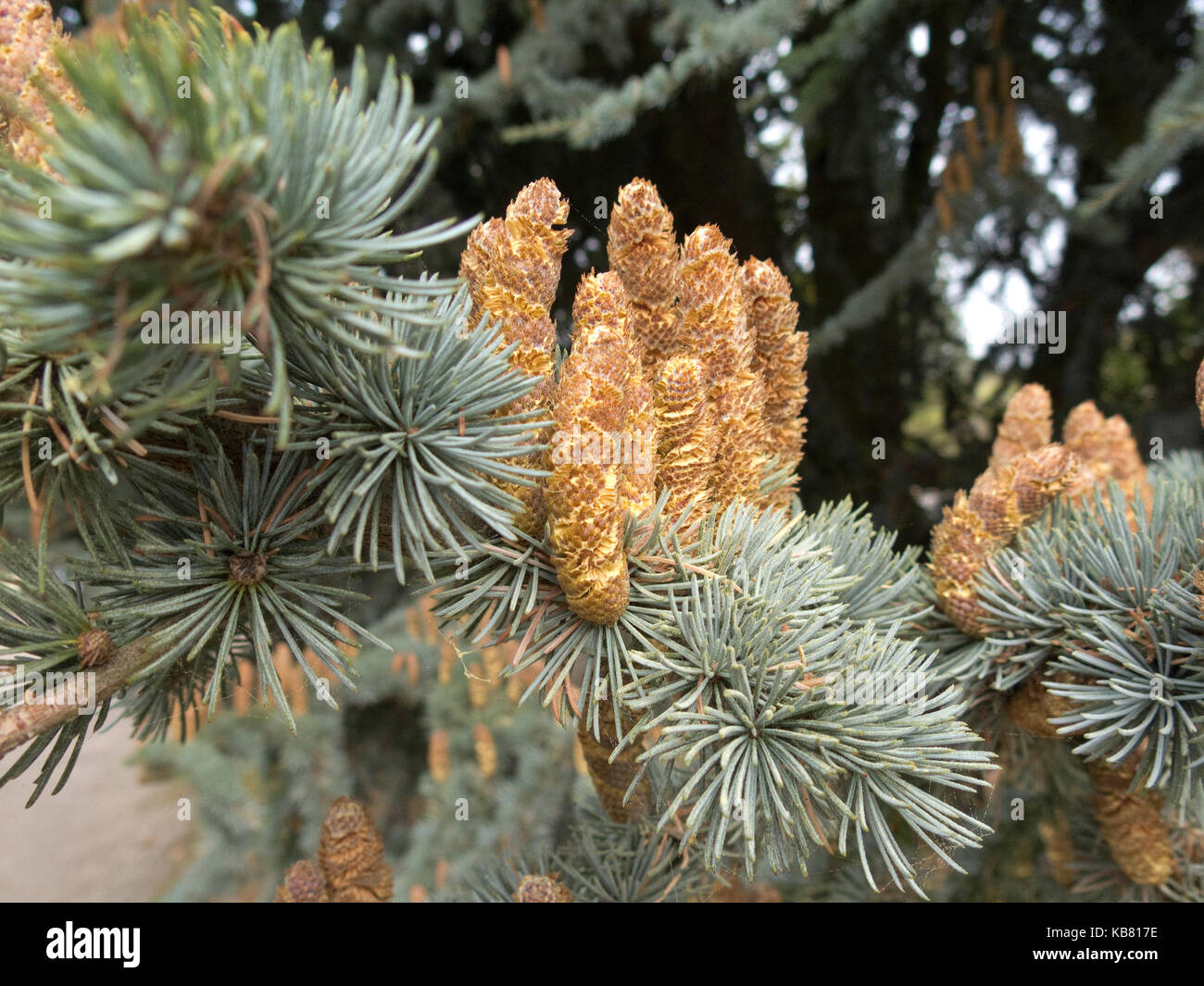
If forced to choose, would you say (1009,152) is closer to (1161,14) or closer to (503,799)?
(1161,14)

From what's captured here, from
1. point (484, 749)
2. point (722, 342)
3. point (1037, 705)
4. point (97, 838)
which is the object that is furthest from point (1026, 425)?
point (97, 838)

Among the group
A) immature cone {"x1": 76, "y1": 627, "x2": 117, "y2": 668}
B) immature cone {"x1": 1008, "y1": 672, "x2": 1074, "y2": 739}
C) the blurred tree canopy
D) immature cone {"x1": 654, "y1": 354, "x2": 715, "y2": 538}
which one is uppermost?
the blurred tree canopy

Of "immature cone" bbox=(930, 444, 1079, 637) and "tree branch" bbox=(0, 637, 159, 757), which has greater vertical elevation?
"immature cone" bbox=(930, 444, 1079, 637)

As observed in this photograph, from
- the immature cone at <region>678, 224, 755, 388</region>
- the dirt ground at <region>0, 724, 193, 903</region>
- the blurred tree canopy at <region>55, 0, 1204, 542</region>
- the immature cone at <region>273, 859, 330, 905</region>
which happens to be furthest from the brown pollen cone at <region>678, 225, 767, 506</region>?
the dirt ground at <region>0, 724, 193, 903</region>

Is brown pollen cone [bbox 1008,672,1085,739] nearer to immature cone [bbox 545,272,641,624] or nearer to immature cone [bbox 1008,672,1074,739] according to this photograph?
immature cone [bbox 1008,672,1074,739]

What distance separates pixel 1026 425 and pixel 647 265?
0.41 meters

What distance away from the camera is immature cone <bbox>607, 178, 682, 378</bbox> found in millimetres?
455

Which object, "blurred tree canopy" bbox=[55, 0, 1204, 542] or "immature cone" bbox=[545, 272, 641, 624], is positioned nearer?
"immature cone" bbox=[545, 272, 641, 624]

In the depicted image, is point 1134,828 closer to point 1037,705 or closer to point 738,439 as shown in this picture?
point 1037,705

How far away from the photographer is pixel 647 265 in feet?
1.51

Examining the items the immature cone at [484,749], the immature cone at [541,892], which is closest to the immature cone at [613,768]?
the immature cone at [541,892]

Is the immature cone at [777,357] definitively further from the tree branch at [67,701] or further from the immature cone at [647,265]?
the tree branch at [67,701]

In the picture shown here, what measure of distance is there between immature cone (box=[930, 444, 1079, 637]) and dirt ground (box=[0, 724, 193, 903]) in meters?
2.01

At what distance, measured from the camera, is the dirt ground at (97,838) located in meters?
2.23
